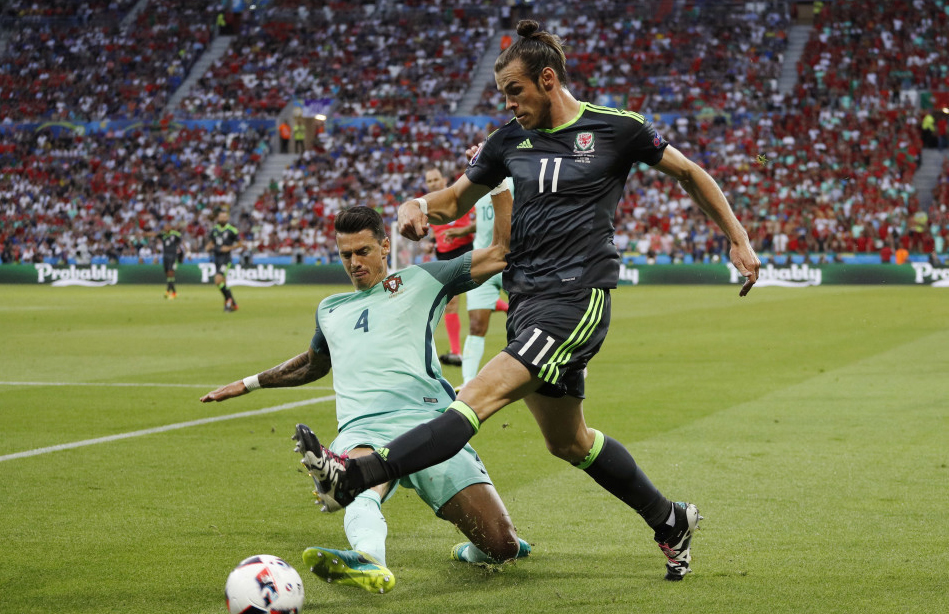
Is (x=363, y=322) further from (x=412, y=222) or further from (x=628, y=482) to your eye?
(x=628, y=482)

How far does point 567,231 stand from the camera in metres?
4.69

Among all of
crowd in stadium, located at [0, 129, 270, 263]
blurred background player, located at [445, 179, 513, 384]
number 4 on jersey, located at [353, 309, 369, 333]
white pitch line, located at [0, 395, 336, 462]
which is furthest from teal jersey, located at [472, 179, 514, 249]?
crowd in stadium, located at [0, 129, 270, 263]

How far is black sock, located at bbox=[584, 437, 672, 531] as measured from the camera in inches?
191

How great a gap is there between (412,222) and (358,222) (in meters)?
0.57

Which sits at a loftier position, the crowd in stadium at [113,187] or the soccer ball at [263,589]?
the soccer ball at [263,589]

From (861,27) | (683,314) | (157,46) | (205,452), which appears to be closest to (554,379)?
(205,452)

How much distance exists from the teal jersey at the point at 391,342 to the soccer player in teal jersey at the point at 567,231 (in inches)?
15.5

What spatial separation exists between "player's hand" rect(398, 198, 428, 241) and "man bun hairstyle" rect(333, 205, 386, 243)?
0.37 metres

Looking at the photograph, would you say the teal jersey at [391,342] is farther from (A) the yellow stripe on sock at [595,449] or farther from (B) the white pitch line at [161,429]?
(B) the white pitch line at [161,429]

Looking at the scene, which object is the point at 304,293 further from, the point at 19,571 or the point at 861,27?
the point at 19,571

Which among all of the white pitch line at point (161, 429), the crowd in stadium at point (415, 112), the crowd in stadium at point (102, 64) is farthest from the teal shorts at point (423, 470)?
the crowd in stadium at point (102, 64)

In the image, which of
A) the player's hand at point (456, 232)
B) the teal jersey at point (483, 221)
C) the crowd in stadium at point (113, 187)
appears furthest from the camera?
the crowd in stadium at point (113, 187)

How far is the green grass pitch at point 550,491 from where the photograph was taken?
456cm

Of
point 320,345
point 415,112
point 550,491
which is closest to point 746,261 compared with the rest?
point 320,345
